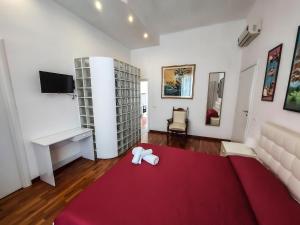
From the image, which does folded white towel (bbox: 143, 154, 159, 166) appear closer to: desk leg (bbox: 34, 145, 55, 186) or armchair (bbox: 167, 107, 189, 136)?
desk leg (bbox: 34, 145, 55, 186)

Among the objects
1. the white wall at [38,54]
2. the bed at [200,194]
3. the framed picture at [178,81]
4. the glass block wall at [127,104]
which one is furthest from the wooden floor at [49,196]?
the framed picture at [178,81]

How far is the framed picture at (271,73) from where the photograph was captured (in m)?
1.67

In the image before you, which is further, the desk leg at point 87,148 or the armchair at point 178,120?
the armchair at point 178,120

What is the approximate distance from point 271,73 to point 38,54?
350 centimetres

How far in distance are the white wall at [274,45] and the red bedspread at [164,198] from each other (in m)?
0.95

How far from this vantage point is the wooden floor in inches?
61.8

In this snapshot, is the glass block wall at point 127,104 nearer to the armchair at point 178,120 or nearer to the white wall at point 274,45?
the armchair at point 178,120

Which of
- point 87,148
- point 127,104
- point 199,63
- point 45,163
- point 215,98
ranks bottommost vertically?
point 87,148

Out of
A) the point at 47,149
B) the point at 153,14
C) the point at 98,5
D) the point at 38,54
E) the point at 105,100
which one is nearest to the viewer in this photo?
the point at 47,149

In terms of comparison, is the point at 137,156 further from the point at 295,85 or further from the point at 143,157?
the point at 295,85

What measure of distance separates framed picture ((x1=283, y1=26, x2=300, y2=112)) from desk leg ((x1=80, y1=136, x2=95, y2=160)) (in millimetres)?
3108

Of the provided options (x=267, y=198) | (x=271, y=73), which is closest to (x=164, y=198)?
(x=267, y=198)

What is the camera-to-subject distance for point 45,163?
204cm

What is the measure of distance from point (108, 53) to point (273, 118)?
12.4 ft
